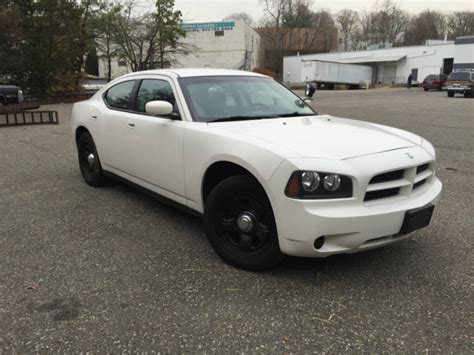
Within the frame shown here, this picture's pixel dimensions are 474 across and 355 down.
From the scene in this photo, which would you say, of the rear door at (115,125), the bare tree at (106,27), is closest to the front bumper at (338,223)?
the rear door at (115,125)

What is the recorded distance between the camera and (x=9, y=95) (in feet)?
56.1

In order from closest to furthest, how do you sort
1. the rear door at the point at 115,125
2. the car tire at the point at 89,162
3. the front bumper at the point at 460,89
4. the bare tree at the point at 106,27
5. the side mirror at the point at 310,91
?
the rear door at the point at 115,125
the side mirror at the point at 310,91
the car tire at the point at 89,162
the bare tree at the point at 106,27
the front bumper at the point at 460,89

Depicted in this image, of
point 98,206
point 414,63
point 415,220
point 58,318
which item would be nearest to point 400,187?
point 415,220

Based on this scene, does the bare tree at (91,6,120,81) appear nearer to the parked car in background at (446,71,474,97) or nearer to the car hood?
the parked car in background at (446,71,474,97)

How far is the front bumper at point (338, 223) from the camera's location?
291 centimetres

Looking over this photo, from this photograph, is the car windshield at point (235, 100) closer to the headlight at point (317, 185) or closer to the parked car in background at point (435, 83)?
the headlight at point (317, 185)

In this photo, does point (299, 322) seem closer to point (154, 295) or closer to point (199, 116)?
point (154, 295)

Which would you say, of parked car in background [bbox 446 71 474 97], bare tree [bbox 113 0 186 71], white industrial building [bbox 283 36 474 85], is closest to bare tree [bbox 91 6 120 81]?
bare tree [bbox 113 0 186 71]

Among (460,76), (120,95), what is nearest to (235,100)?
(120,95)

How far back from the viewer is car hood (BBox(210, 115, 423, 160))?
3.10 metres

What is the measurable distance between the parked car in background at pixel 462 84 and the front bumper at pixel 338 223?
30.4 m

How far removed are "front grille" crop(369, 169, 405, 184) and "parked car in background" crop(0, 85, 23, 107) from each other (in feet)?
56.5

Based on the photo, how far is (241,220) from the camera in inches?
132

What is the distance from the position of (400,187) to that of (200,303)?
1.65 m
